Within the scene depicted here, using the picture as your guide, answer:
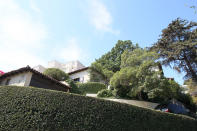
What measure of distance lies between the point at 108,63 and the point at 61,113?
27.7 metres

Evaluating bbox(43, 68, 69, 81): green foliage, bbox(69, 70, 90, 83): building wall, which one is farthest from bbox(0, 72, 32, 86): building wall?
bbox(69, 70, 90, 83): building wall

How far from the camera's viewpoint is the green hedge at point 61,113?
25.5ft

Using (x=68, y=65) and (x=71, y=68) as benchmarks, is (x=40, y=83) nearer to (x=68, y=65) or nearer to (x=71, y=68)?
(x=71, y=68)

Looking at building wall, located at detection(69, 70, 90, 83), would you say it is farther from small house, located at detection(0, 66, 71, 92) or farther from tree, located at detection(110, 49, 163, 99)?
small house, located at detection(0, 66, 71, 92)

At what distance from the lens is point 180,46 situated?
18.8 m

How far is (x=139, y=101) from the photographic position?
1847cm

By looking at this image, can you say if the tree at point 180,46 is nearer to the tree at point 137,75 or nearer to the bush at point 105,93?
the tree at point 137,75

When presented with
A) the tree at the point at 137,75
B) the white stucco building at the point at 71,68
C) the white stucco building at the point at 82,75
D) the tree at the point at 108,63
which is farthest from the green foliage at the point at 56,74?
the tree at the point at 137,75

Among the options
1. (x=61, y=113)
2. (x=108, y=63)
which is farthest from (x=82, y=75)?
(x=61, y=113)

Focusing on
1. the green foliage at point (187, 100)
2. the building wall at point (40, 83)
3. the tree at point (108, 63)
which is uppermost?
the tree at point (108, 63)

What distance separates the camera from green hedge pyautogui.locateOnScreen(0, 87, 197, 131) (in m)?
7.79

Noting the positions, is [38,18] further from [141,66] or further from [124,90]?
[124,90]

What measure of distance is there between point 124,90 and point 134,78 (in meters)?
2.76

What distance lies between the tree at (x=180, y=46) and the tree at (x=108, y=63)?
11294 mm
